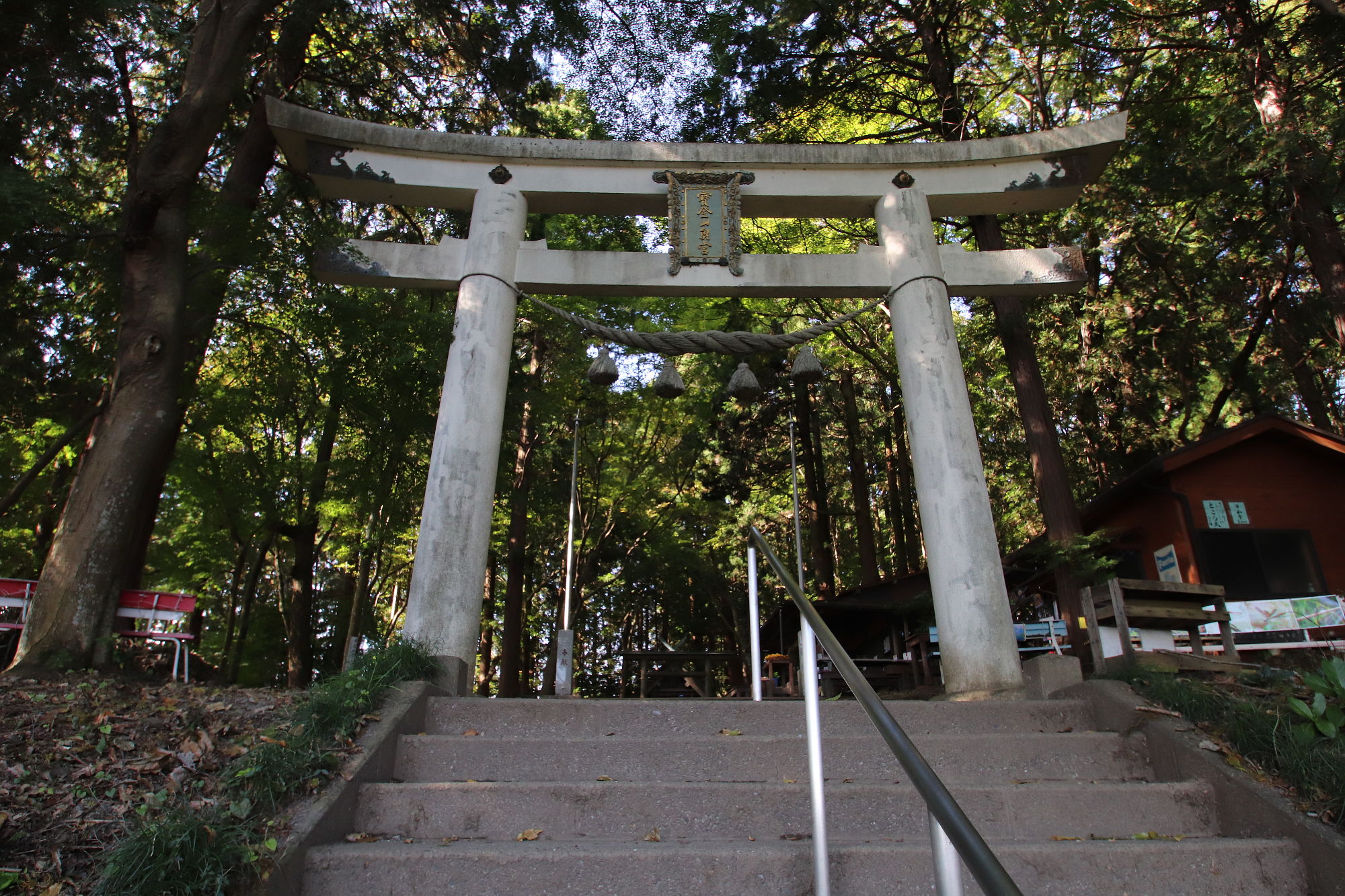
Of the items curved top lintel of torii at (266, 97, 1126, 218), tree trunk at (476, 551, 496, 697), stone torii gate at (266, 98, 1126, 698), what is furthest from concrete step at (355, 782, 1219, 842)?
tree trunk at (476, 551, 496, 697)

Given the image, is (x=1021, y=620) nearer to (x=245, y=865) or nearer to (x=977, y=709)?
(x=977, y=709)

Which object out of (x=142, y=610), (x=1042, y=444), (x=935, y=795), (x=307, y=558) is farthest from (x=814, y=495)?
(x=935, y=795)

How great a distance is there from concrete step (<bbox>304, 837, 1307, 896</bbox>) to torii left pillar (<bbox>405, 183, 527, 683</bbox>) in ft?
7.60

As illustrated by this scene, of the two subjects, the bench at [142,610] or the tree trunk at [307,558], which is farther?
the tree trunk at [307,558]

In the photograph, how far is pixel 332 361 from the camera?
403 inches

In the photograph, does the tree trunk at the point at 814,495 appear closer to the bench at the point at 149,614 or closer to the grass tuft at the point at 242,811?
the bench at the point at 149,614

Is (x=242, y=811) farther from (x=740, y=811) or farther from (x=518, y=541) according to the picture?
(x=518, y=541)

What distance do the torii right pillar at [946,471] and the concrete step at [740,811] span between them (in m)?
2.03

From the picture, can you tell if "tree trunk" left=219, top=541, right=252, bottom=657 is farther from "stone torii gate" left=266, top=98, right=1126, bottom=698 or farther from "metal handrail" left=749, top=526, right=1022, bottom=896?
"metal handrail" left=749, top=526, right=1022, bottom=896

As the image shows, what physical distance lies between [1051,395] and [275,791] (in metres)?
14.6

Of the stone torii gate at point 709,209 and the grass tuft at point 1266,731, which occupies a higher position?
the stone torii gate at point 709,209

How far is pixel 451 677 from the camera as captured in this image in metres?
4.88

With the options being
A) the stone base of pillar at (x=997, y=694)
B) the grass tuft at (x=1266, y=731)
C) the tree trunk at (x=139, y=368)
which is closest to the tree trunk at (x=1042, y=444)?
the stone base of pillar at (x=997, y=694)

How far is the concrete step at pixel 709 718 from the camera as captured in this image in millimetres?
3943
